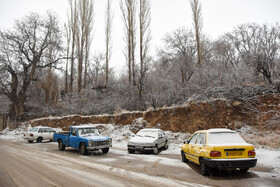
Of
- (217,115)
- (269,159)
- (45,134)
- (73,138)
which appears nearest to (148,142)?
(73,138)

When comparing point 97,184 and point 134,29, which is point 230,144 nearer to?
point 97,184

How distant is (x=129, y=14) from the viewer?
28.2 m

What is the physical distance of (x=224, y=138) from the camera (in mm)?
6742

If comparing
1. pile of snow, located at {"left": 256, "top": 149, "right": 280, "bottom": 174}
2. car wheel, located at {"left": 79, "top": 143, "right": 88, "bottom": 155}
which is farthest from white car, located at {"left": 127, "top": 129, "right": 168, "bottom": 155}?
pile of snow, located at {"left": 256, "top": 149, "right": 280, "bottom": 174}

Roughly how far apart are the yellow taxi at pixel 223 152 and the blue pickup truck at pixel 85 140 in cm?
612

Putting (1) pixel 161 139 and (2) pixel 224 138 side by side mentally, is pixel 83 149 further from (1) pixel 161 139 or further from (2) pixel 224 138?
(2) pixel 224 138

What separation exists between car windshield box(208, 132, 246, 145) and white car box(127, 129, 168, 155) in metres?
4.84

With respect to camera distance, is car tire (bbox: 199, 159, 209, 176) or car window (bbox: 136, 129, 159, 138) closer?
car tire (bbox: 199, 159, 209, 176)

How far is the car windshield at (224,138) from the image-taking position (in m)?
6.58

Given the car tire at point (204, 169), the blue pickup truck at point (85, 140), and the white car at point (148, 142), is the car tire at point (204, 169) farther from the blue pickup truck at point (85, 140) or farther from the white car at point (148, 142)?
the blue pickup truck at point (85, 140)

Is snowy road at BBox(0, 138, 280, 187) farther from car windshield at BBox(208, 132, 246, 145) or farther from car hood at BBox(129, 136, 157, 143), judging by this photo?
car hood at BBox(129, 136, 157, 143)

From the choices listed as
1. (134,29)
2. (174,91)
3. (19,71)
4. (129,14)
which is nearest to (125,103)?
(174,91)

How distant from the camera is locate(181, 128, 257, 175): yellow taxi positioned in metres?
6.01

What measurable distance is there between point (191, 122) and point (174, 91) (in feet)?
13.9
